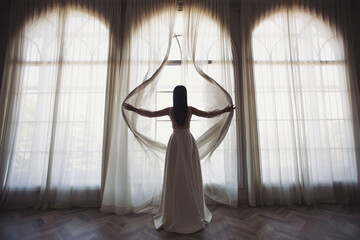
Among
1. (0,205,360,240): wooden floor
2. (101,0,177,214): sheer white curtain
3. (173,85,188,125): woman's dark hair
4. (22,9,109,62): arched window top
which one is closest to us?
(0,205,360,240): wooden floor

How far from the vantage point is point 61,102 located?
2545 mm

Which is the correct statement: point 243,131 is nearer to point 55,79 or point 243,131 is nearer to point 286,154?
point 286,154

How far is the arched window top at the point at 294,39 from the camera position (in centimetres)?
266

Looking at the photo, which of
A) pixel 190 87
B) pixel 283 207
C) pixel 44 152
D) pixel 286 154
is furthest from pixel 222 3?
pixel 44 152

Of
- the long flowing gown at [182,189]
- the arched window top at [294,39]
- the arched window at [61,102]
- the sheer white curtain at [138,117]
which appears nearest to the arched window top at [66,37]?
the arched window at [61,102]

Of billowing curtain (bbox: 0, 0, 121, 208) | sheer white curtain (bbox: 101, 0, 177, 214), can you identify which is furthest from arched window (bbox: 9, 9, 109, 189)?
sheer white curtain (bbox: 101, 0, 177, 214)

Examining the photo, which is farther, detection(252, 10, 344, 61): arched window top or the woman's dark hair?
detection(252, 10, 344, 61): arched window top

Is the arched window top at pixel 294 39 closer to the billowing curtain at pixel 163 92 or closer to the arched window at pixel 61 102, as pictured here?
the billowing curtain at pixel 163 92

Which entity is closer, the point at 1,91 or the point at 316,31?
the point at 1,91

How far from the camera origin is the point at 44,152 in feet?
8.09

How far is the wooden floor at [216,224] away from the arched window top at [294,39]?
7.67ft

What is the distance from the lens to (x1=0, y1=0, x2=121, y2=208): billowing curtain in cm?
240

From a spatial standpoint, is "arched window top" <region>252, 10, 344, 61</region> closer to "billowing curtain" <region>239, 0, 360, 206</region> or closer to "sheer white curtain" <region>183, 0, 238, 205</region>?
"billowing curtain" <region>239, 0, 360, 206</region>

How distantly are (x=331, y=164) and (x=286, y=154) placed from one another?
0.73 meters
